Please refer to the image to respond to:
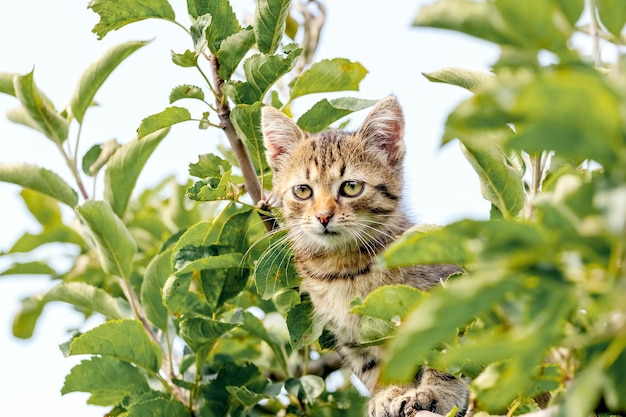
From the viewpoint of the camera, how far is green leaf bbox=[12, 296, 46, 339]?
409 cm

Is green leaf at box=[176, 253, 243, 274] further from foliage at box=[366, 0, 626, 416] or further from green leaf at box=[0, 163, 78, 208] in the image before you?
foliage at box=[366, 0, 626, 416]

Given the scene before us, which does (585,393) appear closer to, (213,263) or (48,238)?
(213,263)

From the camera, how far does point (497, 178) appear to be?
2021 millimetres

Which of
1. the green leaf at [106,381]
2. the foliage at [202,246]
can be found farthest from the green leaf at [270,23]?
the green leaf at [106,381]

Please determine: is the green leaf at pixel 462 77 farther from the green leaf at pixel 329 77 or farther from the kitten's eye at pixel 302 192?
the kitten's eye at pixel 302 192

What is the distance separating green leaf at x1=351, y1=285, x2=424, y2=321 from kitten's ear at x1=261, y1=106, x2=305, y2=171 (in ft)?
6.93

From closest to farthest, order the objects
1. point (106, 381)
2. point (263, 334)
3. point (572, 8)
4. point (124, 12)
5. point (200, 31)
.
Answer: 1. point (572, 8)
2. point (200, 31)
3. point (124, 12)
4. point (106, 381)
5. point (263, 334)

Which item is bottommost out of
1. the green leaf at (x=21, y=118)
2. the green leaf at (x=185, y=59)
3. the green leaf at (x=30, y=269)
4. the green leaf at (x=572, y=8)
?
the green leaf at (x=30, y=269)

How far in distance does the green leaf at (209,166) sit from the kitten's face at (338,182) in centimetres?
83

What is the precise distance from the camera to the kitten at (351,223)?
3264 mm

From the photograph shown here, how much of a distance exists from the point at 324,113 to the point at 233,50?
1.45 feet

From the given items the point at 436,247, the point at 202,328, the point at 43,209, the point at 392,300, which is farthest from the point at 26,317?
the point at 436,247

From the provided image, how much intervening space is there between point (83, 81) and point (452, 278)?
1.91m

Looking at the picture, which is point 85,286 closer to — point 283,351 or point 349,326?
point 283,351
